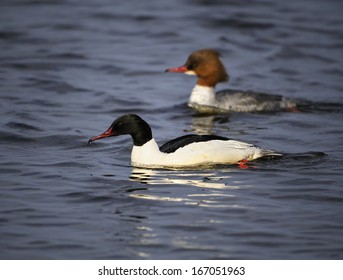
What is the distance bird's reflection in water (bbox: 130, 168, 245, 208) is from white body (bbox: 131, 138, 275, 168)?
119mm

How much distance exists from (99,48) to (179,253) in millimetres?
12889

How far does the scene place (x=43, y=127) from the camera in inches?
523

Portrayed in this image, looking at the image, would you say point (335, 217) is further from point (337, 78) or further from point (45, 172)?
point (337, 78)

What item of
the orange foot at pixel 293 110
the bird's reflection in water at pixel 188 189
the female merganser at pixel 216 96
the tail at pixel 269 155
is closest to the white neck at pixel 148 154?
the bird's reflection in water at pixel 188 189

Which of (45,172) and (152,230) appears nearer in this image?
(152,230)

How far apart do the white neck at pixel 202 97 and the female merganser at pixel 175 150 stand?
4.78 metres

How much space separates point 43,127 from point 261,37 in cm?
922

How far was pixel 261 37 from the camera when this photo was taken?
69.0 ft

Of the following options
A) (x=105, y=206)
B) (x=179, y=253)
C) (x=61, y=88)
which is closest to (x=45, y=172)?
(x=105, y=206)

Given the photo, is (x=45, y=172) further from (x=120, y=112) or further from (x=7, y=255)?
(x=120, y=112)

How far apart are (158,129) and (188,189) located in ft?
13.1

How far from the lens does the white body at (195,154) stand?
10.6 metres

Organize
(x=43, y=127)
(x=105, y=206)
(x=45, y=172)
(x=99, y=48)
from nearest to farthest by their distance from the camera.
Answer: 1. (x=105, y=206)
2. (x=45, y=172)
3. (x=43, y=127)
4. (x=99, y=48)
